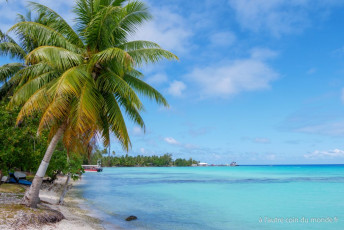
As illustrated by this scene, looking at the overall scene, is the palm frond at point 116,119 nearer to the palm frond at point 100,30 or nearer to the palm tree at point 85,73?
the palm tree at point 85,73

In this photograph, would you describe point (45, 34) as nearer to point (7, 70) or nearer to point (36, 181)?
point (36, 181)

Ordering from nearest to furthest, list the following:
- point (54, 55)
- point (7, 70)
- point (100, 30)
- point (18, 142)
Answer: point (54, 55)
point (100, 30)
point (18, 142)
point (7, 70)

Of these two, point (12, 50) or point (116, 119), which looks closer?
point (116, 119)

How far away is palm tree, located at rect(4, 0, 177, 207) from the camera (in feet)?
28.1

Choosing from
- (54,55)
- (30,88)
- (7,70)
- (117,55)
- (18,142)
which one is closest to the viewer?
(117,55)

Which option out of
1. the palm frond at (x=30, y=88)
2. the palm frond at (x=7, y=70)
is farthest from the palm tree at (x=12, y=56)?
the palm frond at (x=30, y=88)

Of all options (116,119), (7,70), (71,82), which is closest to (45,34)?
(71,82)

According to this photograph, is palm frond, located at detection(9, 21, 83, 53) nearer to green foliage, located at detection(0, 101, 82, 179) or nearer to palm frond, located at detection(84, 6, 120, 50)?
palm frond, located at detection(84, 6, 120, 50)

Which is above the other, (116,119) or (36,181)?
(116,119)

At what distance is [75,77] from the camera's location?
333 inches

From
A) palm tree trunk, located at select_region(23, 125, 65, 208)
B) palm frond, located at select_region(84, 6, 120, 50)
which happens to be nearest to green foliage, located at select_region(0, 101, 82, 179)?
palm tree trunk, located at select_region(23, 125, 65, 208)

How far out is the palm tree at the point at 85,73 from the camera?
856 cm

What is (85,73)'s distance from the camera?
898cm

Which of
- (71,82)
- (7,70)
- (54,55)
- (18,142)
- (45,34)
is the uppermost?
(7,70)
